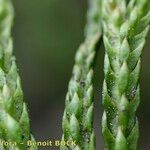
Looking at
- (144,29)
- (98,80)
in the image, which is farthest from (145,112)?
(144,29)

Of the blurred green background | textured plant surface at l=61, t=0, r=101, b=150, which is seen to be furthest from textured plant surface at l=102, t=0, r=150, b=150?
the blurred green background

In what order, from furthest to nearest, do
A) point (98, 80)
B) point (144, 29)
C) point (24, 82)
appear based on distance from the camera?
point (24, 82), point (98, 80), point (144, 29)

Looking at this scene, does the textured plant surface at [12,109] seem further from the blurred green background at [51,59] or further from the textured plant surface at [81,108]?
the blurred green background at [51,59]

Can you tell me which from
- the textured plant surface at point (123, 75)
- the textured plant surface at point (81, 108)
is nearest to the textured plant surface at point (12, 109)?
the textured plant surface at point (81, 108)

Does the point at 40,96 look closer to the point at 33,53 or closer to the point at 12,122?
the point at 33,53

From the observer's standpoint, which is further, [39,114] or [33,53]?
[39,114]

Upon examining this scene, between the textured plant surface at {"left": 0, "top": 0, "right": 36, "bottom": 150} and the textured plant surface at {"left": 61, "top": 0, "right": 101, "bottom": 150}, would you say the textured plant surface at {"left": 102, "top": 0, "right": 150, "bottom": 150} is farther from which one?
the textured plant surface at {"left": 0, "top": 0, "right": 36, "bottom": 150}

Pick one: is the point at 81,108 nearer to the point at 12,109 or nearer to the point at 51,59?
the point at 12,109

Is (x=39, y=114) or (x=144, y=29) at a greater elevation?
(x=39, y=114)
